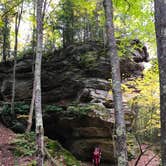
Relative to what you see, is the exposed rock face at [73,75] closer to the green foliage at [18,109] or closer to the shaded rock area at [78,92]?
the shaded rock area at [78,92]

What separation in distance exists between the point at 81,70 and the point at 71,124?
361 centimetres

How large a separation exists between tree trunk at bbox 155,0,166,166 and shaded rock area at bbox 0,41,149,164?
10347mm

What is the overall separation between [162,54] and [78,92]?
12.8 m

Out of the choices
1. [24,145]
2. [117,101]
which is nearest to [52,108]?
[24,145]

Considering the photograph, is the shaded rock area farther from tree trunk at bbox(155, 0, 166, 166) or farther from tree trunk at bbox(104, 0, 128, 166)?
tree trunk at bbox(155, 0, 166, 166)

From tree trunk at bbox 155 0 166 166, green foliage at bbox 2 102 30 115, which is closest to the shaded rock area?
green foliage at bbox 2 102 30 115

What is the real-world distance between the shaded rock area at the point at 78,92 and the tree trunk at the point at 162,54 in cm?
1035

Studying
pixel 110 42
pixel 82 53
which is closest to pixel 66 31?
pixel 82 53

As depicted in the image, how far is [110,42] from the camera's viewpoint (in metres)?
7.66

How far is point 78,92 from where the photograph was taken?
16.4m

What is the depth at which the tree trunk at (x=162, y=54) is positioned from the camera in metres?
3.52

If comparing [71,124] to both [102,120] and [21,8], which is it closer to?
[102,120]

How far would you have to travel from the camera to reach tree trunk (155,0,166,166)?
3.52m

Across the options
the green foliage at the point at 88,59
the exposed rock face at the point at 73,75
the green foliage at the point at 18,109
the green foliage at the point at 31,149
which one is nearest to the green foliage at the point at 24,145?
the green foliage at the point at 31,149
